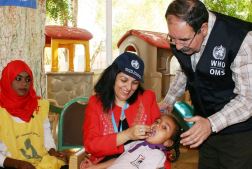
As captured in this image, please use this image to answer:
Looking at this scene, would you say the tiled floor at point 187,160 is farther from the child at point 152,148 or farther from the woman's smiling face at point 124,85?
the woman's smiling face at point 124,85

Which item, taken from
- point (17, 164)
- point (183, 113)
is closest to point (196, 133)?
point (183, 113)

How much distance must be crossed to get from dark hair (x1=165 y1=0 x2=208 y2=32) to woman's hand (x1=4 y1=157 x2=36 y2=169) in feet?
4.54

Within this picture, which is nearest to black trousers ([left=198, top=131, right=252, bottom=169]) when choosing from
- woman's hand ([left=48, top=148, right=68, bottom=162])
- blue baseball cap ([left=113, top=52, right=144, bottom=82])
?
blue baseball cap ([left=113, top=52, right=144, bottom=82])

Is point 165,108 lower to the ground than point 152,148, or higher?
higher

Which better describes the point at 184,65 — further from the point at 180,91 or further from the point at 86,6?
the point at 86,6

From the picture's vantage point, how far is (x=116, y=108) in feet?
8.01

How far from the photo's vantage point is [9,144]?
2627 mm

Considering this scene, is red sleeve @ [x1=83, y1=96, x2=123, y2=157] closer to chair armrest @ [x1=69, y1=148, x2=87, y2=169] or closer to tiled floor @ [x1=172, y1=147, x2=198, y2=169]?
chair armrest @ [x1=69, y1=148, x2=87, y2=169]

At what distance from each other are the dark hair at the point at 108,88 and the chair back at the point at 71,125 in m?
0.53

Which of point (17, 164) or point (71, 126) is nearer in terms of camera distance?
point (17, 164)

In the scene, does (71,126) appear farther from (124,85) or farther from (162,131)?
(162,131)

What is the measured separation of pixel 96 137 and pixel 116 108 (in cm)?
27

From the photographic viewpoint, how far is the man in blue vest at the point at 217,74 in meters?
1.85

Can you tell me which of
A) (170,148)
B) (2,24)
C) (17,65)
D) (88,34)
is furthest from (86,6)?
(170,148)
